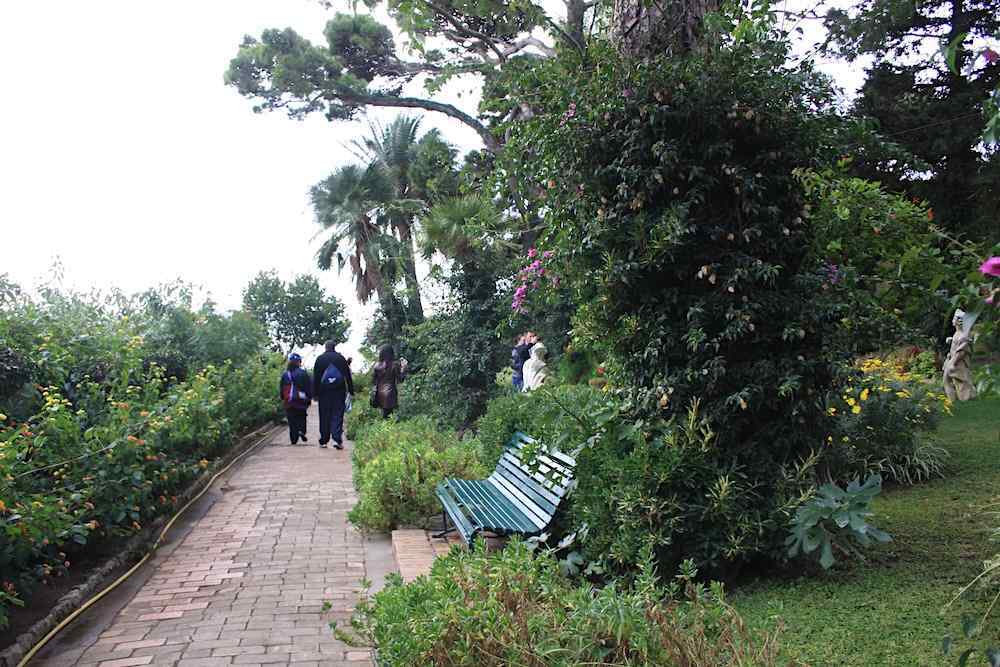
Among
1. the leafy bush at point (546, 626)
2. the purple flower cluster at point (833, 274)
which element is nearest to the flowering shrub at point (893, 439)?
the purple flower cluster at point (833, 274)

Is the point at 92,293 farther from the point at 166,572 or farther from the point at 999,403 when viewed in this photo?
the point at 999,403

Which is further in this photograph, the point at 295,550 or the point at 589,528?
the point at 295,550

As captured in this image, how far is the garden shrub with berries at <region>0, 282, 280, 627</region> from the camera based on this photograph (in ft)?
15.1

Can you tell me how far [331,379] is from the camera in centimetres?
1360

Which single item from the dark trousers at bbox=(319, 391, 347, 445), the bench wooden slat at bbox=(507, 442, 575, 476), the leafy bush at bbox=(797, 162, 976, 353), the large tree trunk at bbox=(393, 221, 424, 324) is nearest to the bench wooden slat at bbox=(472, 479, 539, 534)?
the bench wooden slat at bbox=(507, 442, 575, 476)

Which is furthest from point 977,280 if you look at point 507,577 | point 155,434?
point 155,434

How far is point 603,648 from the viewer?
2709 mm

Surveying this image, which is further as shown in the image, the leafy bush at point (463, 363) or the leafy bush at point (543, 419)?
the leafy bush at point (463, 363)

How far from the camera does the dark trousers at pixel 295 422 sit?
48.6 feet

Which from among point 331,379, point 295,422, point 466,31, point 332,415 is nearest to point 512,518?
point 331,379

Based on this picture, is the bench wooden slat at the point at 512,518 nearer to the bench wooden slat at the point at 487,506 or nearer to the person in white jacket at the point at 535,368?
the bench wooden slat at the point at 487,506

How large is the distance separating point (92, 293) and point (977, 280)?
11.6 metres

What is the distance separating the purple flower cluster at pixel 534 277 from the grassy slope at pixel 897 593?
2.09m

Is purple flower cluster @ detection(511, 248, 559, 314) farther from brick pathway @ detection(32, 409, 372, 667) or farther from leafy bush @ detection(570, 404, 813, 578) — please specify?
brick pathway @ detection(32, 409, 372, 667)
